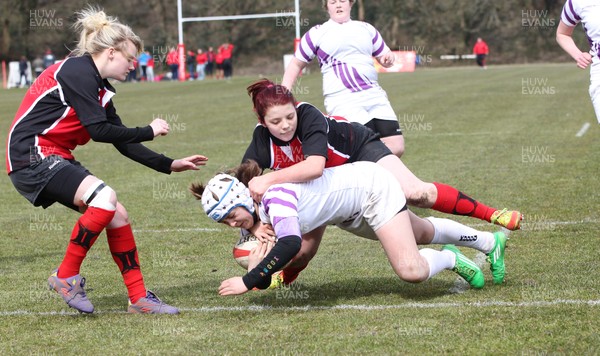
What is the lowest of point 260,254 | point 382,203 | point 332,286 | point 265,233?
point 332,286

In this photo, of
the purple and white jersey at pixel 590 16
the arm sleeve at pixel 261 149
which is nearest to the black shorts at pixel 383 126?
the purple and white jersey at pixel 590 16

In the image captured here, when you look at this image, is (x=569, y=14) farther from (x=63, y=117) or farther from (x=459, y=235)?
(x=63, y=117)

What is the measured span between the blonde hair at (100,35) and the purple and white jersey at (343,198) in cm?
123

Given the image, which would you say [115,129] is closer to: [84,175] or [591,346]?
[84,175]

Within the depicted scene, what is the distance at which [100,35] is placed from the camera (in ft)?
17.5

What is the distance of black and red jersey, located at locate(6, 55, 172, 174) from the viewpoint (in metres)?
5.17

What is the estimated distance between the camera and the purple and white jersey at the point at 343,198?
5.18m

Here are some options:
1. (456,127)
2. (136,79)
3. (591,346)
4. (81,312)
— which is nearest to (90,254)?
(81,312)

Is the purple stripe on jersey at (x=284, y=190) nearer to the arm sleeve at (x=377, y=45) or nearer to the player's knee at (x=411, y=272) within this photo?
the player's knee at (x=411, y=272)

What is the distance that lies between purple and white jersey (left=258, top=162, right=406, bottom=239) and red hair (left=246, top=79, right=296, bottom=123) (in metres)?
0.45

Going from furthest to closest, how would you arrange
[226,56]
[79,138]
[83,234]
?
[226,56], [79,138], [83,234]

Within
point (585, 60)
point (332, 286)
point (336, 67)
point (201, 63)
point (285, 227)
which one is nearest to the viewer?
point (285, 227)

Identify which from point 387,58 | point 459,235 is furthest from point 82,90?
point 387,58

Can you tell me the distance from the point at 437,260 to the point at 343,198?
71cm
